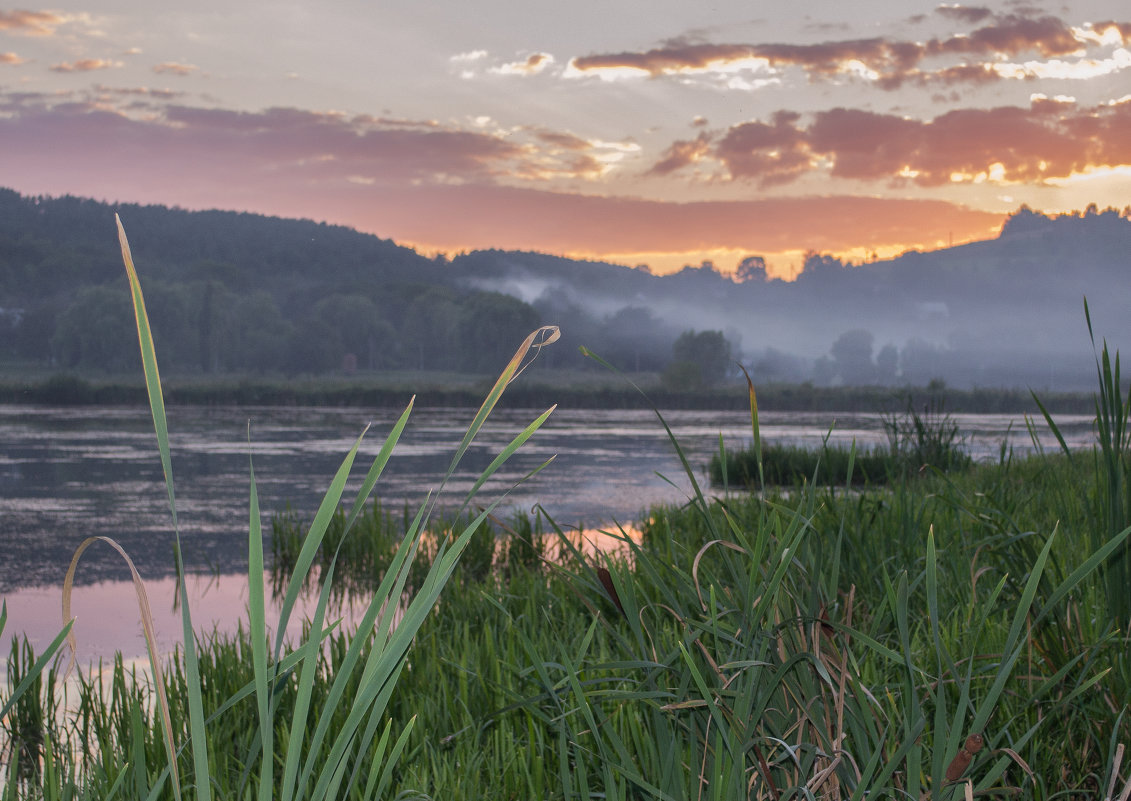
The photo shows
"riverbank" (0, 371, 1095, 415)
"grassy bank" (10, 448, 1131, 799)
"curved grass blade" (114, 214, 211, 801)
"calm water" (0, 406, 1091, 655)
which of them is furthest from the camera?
"riverbank" (0, 371, 1095, 415)

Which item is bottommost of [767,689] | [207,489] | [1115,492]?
[207,489]

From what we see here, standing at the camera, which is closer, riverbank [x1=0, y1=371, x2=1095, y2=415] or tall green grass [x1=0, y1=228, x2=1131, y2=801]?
tall green grass [x1=0, y1=228, x2=1131, y2=801]

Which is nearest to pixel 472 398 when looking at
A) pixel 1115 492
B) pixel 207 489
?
pixel 207 489

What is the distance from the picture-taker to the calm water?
277 inches

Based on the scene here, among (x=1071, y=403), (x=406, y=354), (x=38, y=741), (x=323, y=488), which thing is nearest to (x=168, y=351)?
(x=406, y=354)

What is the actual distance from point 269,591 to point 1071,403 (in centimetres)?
8025

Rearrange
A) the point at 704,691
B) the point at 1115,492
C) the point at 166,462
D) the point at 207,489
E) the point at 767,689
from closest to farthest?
the point at 166,462 < the point at 704,691 < the point at 767,689 < the point at 1115,492 < the point at 207,489

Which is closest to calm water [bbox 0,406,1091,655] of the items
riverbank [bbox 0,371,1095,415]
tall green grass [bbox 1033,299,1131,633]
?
tall green grass [bbox 1033,299,1131,633]

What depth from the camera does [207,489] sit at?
13031 millimetres

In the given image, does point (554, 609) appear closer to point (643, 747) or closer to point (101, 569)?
point (643, 747)

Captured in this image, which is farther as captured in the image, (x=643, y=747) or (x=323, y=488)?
(x=323, y=488)

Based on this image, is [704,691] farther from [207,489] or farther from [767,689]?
[207,489]

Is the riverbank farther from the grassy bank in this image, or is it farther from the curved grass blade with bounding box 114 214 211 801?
the curved grass blade with bounding box 114 214 211 801

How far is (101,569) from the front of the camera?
8.20m
